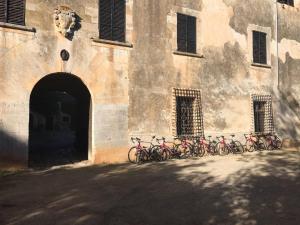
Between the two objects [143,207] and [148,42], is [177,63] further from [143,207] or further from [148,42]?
[143,207]

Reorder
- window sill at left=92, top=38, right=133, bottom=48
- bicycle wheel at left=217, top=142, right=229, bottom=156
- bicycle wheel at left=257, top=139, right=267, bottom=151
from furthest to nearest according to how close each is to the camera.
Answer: bicycle wheel at left=257, top=139, right=267, bottom=151
bicycle wheel at left=217, top=142, right=229, bottom=156
window sill at left=92, top=38, right=133, bottom=48

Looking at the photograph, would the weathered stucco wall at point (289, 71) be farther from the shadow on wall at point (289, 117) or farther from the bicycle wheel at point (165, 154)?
the bicycle wheel at point (165, 154)

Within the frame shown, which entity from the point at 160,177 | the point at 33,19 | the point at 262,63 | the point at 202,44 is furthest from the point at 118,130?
the point at 262,63

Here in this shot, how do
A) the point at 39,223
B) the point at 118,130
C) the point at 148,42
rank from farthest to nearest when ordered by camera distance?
the point at 148,42 → the point at 118,130 → the point at 39,223

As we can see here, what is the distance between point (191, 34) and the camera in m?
15.4

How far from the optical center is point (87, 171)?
11.2 m

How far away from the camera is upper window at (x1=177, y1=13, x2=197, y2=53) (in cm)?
1502

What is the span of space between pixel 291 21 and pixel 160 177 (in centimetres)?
1336

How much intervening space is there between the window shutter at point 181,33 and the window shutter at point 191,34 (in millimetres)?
180

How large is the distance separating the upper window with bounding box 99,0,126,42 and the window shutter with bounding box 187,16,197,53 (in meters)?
3.12

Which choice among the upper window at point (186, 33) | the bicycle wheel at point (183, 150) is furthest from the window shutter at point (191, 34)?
the bicycle wheel at point (183, 150)

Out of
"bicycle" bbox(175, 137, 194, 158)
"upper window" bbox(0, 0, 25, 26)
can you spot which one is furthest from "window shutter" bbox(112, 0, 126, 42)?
"bicycle" bbox(175, 137, 194, 158)

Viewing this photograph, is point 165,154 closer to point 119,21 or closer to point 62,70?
point 62,70

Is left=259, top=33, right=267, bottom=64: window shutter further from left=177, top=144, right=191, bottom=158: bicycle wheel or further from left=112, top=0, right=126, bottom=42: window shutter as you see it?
left=112, top=0, right=126, bottom=42: window shutter
